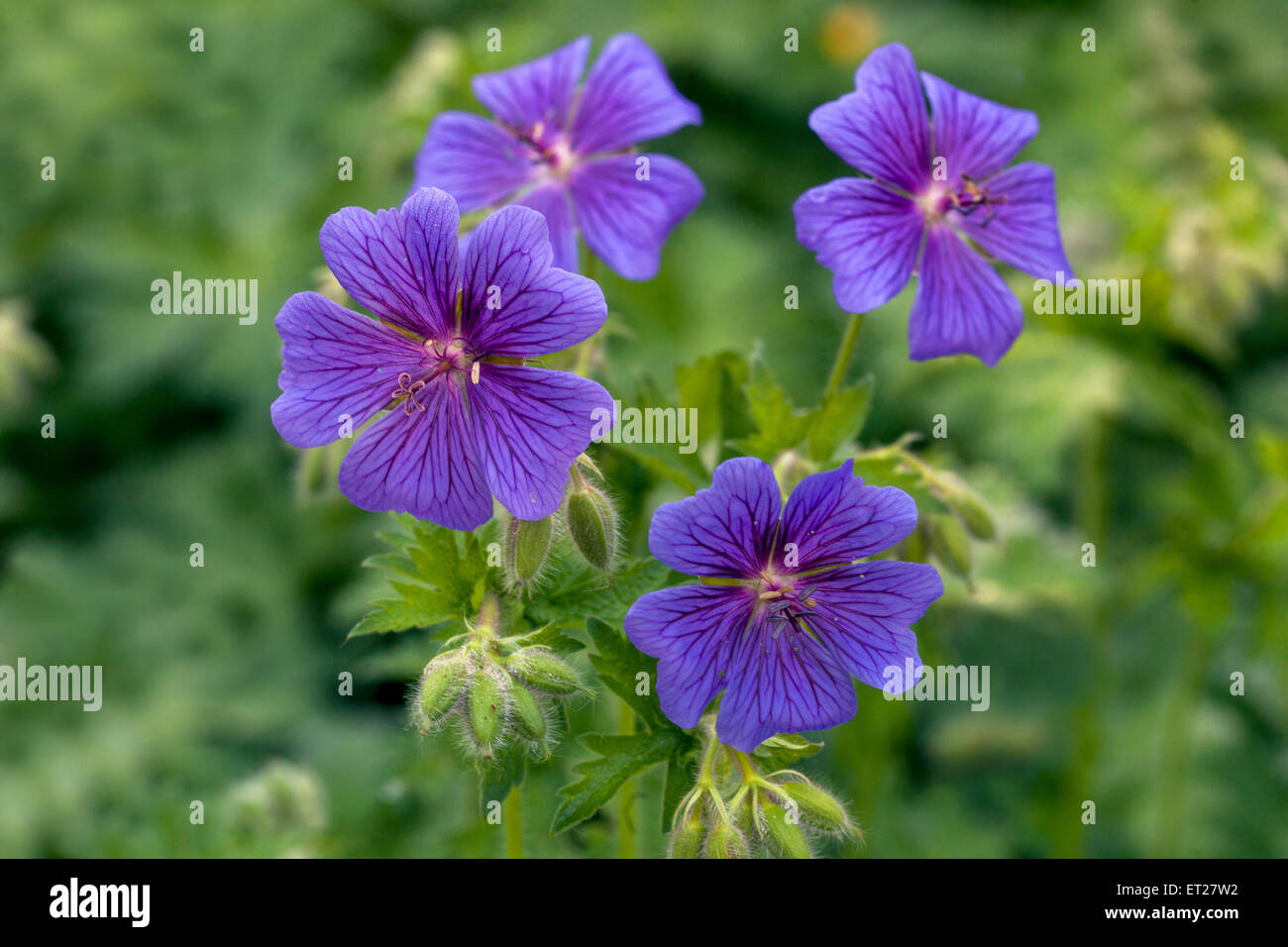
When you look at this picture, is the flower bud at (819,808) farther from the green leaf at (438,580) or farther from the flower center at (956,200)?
the flower center at (956,200)

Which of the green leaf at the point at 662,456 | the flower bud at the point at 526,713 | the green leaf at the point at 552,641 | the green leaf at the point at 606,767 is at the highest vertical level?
the green leaf at the point at 662,456

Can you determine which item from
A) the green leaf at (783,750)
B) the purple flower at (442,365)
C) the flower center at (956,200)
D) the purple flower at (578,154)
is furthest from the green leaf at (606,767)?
the flower center at (956,200)

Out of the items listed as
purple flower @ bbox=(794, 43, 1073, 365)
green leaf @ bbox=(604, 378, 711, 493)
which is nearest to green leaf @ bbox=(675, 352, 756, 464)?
green leaf @ bbox=(604, 378, 711, 493)

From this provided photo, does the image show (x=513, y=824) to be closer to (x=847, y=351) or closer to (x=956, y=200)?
(x=847, y=351)

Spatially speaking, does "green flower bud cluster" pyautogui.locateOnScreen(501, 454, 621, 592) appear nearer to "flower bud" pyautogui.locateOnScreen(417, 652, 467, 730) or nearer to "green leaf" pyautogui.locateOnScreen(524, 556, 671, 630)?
"green leaf" pyautogui.locateOnScreen(524, 556, 671, 630)

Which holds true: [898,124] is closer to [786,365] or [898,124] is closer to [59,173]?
[786,365]
